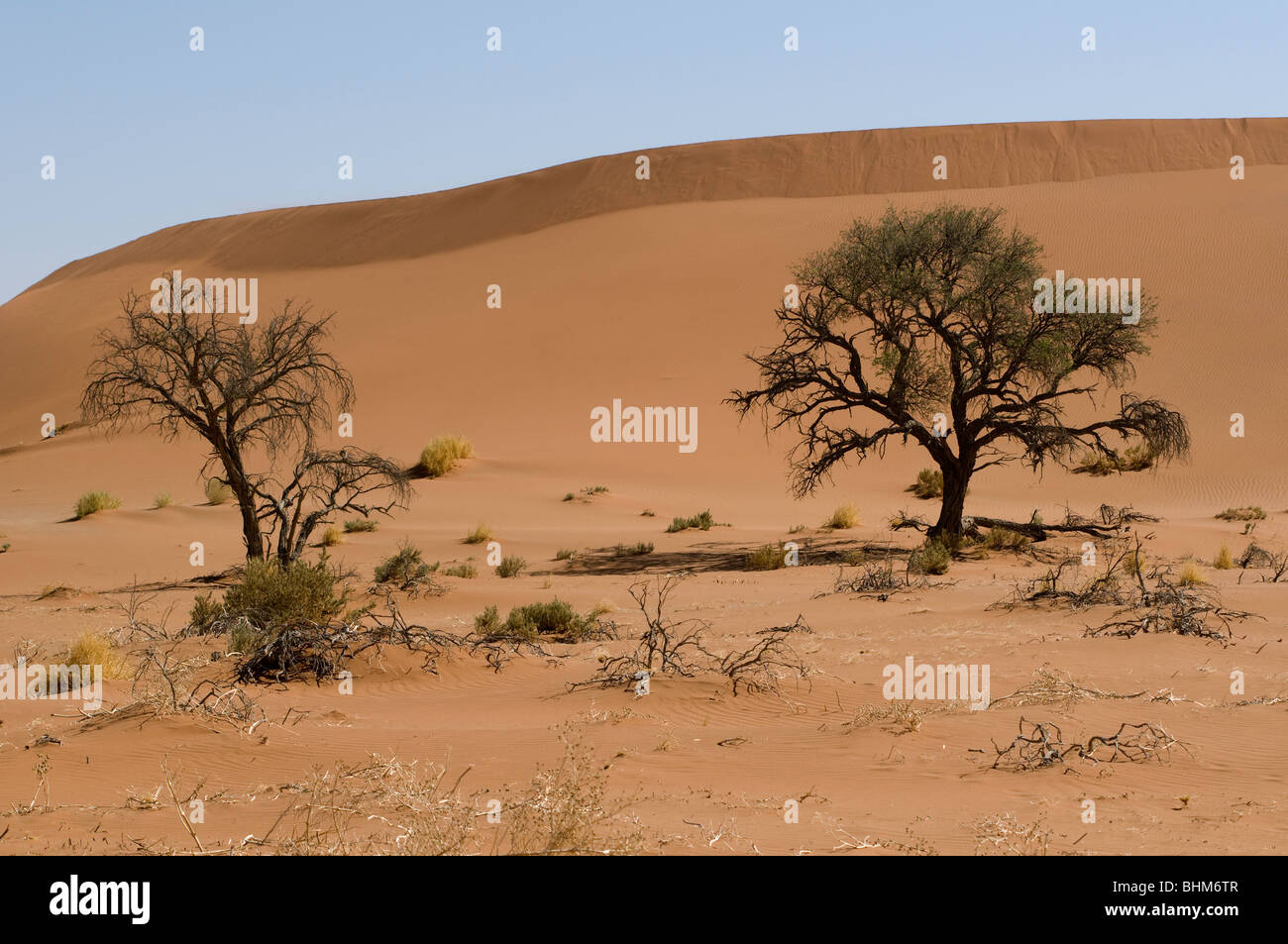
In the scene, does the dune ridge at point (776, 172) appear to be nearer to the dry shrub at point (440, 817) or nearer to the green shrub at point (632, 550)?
the green shrub at point (632, 550)

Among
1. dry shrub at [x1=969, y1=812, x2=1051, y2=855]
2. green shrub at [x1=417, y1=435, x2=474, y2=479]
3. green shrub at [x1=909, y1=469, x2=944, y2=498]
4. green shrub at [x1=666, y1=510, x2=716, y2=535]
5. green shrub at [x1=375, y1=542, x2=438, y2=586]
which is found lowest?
dry shrub at [x1=969, y1=812, x2=1051, y2=855]

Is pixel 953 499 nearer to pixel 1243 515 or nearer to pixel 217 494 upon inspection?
pixel 1243 515

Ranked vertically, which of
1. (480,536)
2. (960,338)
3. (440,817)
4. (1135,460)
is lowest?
(440,817)

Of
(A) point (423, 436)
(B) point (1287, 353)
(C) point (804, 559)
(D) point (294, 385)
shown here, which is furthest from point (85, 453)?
(B) point (1287, 353)

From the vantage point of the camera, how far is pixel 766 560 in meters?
18.3

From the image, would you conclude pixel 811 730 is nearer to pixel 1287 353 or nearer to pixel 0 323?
pixel 1287 353

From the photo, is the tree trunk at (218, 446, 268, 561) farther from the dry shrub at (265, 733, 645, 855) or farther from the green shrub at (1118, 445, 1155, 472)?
the green shrub at (1118, 445, 1155, 472)

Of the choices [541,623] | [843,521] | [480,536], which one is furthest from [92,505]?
[541,623]

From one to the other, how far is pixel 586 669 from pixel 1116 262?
41303 mm

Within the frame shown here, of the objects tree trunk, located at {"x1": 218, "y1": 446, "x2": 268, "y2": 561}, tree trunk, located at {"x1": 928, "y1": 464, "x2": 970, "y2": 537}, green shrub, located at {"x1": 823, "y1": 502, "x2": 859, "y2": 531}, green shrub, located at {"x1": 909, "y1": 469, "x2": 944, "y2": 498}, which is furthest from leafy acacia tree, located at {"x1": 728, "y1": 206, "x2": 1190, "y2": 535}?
green shrub, located at {"x1": 909, "y1": 469, "x2": 944, "y2": 498}

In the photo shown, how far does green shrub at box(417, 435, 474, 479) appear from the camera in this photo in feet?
102

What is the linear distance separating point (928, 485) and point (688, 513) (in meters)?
6.38

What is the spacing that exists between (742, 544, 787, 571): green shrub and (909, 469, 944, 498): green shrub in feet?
35.3

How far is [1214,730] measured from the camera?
7.78m
